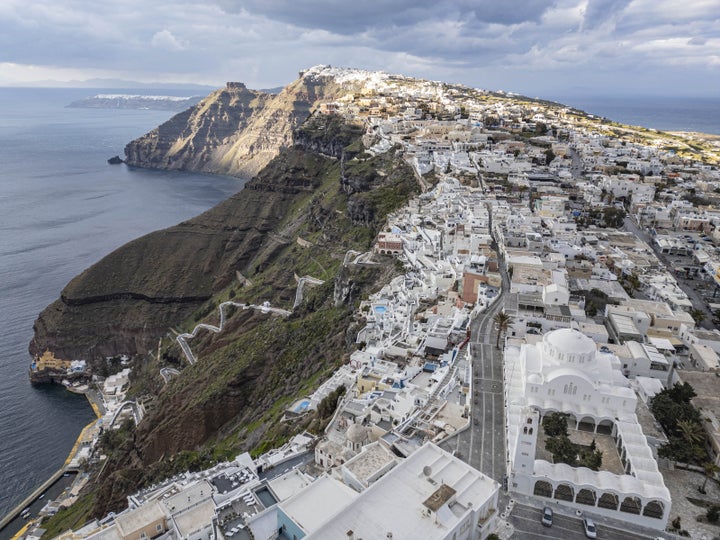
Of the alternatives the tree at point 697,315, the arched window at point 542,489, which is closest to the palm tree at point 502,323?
the arched window at point 542,489

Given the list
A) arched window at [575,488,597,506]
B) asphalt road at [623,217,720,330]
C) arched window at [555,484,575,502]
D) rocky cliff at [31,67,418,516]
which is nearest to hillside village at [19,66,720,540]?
arched window at [555,484,575,502]

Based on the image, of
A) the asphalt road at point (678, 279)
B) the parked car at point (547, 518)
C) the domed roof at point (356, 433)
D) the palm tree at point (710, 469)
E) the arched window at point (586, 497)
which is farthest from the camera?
the asphalt road at point (678, 279)

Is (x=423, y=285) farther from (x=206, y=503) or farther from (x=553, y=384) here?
(x=206, y=503)

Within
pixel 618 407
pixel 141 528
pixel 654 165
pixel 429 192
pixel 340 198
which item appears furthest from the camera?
pixel 340 198

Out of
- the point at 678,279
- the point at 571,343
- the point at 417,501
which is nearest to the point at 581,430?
the point at 571,343

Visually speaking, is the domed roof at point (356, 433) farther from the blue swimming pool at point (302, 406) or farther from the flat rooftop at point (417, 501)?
the blue swimming pool at point (302, 406)

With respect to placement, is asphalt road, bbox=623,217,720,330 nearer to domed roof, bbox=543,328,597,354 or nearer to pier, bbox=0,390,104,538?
domed roof, bbox=543,328,597,354

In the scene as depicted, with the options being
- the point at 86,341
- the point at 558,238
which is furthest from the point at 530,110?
the point at 86,341

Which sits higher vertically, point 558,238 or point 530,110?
point 530,110
